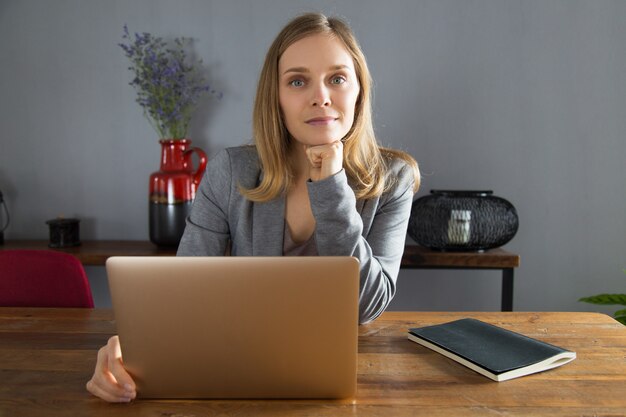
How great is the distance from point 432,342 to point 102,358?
57 cm

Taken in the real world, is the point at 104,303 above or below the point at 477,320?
below

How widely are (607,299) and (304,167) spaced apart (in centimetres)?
153

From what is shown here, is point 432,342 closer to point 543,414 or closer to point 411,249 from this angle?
point 543,414

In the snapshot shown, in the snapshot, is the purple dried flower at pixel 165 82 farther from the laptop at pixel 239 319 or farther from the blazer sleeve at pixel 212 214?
the laptop at pixel 239 319

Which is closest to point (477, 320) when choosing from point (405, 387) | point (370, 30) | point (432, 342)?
point (432, 342)

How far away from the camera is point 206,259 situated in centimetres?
75

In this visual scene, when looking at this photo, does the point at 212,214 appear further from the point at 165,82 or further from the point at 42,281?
the point at 165,82

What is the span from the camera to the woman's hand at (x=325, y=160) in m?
1.22

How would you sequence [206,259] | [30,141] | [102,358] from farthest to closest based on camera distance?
[30,141] → [102,358] → [206,259]

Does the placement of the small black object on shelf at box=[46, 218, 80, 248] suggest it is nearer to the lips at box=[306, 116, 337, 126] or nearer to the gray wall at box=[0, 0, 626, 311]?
the gray wall at box=[0, 0, 626, 311]

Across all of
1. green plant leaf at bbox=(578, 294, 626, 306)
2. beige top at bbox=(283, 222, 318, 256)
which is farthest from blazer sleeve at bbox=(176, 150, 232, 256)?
green plant leaf at bbox=(578, 294, 626, 306)

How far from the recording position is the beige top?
1.46 meters

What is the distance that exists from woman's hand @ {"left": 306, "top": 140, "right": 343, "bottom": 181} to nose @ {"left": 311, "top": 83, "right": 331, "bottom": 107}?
4.8 inches

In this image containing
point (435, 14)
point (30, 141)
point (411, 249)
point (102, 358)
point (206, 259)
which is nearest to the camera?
point (206, 259)
